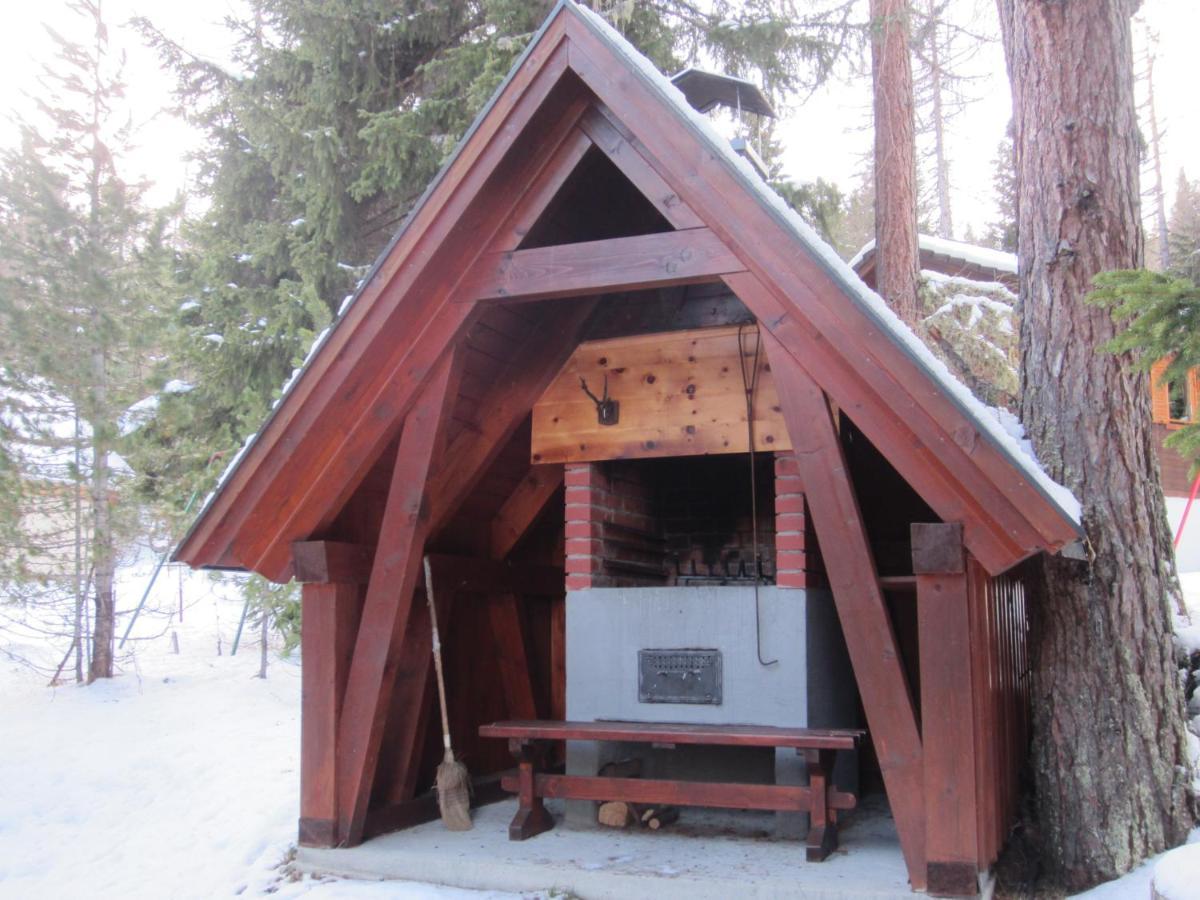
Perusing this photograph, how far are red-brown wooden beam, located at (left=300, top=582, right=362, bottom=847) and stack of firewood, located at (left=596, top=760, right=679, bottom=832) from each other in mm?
1475

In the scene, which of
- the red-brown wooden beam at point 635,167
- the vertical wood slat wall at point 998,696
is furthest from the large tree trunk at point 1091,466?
the red-brown wooden beam at point 635,167

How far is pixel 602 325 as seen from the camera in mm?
6793

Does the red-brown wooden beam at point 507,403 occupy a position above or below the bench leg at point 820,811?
above

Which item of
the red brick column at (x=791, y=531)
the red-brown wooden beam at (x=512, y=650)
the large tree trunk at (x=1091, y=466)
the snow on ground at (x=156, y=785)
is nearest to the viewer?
the large tree trunk at (x=1091, y=466)

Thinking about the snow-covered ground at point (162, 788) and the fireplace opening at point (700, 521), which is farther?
the fireplace opening at point (700, 521)

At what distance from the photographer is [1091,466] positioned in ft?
18.2

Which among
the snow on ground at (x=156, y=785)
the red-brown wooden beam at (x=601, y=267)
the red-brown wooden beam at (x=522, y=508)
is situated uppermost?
the red-brown wooden beam at (x=601, y=267)

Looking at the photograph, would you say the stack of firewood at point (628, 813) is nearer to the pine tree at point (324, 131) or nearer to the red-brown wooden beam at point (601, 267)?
the red-brown wooden beam at point (601, 267)

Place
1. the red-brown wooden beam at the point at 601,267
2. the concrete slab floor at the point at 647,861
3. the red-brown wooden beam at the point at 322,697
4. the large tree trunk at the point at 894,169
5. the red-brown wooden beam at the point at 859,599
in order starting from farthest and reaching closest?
the large tree trunk at the point at 894,169 → the red-brown wooden beam at the point at 322,697 → the red-brown wooden beam at the point at 601,267 → the concrete slab floor at the point at 647,861 → the red-brown wooden beam at the point at 859,599

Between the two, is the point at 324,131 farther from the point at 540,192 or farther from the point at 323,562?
the point at 323,562

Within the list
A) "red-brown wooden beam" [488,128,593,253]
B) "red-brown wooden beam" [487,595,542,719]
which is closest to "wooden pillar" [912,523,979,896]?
"red-brown wooden beam" [488,128,593,253]

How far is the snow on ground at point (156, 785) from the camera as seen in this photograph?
624 centimetres

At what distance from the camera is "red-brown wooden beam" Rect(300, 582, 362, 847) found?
5.67m

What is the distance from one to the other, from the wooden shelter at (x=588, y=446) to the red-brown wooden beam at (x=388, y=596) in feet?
0.05
